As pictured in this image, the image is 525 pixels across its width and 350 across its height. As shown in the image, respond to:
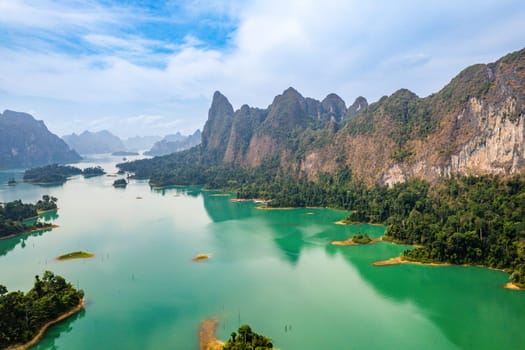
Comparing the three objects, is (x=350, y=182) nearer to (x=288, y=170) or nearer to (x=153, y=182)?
(x=288, y=170)

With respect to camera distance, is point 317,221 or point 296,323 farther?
point 317,221

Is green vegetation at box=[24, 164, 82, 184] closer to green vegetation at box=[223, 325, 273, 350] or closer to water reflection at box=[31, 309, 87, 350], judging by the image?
water reflection at box=[31, 309, 87, 350]

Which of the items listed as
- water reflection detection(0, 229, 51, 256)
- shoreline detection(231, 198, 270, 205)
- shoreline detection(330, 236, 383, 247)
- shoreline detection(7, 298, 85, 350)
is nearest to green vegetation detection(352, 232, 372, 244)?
shoreline detection(330, 236, 383, 247)

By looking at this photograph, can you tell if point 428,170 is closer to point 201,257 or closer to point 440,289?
point 440,289

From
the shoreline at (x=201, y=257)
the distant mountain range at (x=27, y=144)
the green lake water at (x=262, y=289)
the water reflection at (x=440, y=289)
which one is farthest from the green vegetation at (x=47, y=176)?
the shoreline at (x=201, y=257)

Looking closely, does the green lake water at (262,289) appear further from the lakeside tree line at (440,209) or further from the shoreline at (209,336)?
the lakeside tree line at (440,209)

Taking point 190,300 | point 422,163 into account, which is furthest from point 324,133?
point 190,300

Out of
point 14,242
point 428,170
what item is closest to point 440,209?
point 428,170
